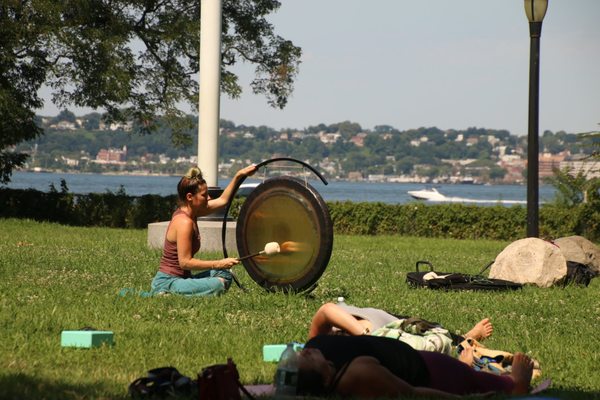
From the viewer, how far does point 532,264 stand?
1554 cm

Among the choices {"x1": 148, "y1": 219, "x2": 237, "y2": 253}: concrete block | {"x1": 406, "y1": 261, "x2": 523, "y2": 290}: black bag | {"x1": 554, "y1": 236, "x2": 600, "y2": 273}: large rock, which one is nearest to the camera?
{"x1": 406, "y1": 261, "x2": 523, "y2": 290}: black bag

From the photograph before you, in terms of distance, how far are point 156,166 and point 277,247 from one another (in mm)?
174979

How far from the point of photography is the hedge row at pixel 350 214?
2948cm

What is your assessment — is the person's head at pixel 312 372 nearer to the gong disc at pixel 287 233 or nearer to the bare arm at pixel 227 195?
the gong disc at pixel 287 233

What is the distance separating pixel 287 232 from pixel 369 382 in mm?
5864

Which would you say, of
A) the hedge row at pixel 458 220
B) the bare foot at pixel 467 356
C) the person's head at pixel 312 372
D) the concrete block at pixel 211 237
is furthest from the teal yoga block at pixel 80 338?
the hedge row at pixel 458 220

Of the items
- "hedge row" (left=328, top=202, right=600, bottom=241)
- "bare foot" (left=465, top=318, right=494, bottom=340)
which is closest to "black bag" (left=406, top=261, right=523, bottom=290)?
"bare foot" (left=465, top=318, right=494, bottom=340)

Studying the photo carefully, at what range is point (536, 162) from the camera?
58.5 ft

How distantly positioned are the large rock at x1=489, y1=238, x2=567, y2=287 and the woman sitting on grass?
211 inches

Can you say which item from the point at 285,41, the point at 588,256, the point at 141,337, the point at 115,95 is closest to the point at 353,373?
the point at 141,337

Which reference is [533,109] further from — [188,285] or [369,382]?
[369,382]

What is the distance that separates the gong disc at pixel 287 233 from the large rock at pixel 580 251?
7723mm

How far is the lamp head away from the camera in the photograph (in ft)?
57.4

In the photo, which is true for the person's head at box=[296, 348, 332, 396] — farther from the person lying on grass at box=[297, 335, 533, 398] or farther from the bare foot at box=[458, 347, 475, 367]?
the bare foot at box=[458, 347, 475, 367]
